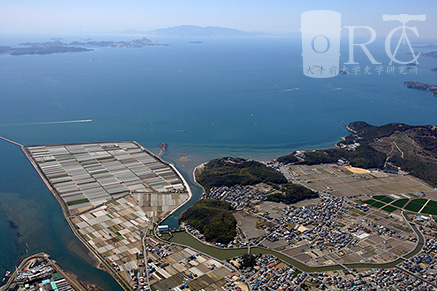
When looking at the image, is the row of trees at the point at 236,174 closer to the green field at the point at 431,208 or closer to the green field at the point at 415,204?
the green field at the point at 415,204

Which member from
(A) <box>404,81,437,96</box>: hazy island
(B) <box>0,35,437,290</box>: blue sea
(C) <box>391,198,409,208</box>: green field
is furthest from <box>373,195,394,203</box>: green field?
(A) <box>404,81,437,96</box>: hazy island

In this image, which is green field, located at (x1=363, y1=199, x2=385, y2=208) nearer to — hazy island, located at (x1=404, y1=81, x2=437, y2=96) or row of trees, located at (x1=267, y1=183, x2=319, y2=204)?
row of trees, located at (x1=267, y1=183, x2=319, y2=204)

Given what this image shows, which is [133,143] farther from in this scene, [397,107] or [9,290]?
[397,107]

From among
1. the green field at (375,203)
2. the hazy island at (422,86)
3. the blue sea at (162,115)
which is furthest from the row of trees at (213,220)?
the hazy island at (422,86)

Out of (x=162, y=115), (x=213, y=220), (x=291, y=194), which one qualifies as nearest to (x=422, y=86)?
(x=162, y=115)

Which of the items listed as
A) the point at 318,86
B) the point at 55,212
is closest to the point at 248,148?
the point at 55,212
